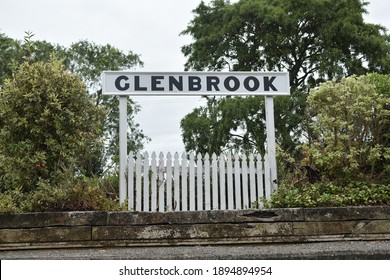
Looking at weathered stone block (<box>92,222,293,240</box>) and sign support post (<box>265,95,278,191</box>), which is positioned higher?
sign support post (<box>265,95,278,191</box>)

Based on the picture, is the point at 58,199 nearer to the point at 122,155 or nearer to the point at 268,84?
the point at 122,155

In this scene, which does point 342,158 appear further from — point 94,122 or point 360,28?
point 360,28

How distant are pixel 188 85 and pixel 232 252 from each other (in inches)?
135

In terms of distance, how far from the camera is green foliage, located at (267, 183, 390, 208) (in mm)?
6449

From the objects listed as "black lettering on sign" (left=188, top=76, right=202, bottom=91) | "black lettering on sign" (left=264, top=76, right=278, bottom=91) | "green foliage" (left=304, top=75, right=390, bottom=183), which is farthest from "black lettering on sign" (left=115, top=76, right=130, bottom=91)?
"green foliage" (left=304, top=75, right=390, bottom=183)

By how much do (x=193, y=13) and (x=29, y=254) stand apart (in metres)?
22.1

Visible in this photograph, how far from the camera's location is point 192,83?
25.5 ft

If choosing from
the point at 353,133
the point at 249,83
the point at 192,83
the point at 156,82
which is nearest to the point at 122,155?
the point at 156,82

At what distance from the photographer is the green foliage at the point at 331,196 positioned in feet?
21.2

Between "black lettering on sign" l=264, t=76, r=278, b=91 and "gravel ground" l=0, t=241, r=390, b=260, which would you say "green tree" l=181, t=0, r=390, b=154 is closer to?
"black lettering on sign" l=264, t=76, r=278, b=91

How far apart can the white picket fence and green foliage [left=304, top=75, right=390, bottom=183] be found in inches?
38.2

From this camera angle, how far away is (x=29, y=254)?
5.43m

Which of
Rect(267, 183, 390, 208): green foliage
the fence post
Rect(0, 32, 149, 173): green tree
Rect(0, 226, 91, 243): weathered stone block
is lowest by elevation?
Rect(0, 226, 91, 243): weathered stone block

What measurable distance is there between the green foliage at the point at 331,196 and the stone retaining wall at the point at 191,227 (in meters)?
0.39
